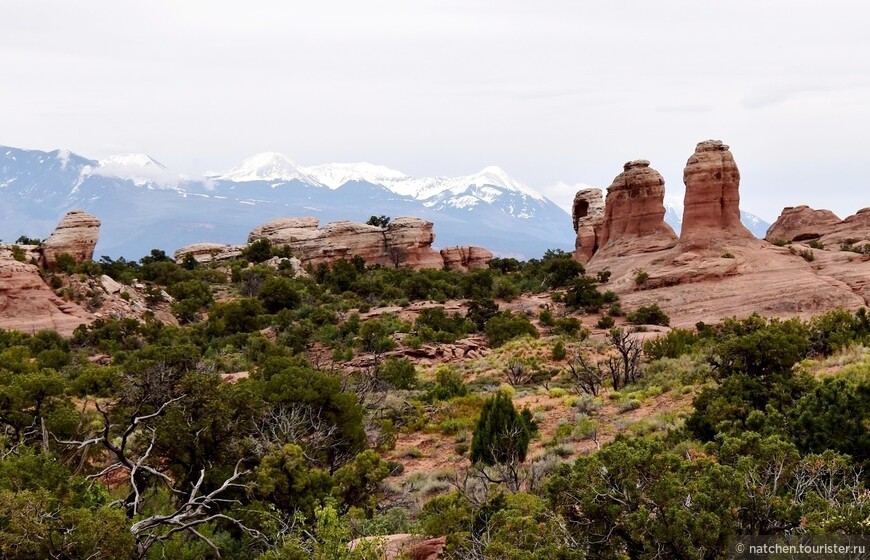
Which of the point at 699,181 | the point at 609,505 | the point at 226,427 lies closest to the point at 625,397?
the point at 226,427

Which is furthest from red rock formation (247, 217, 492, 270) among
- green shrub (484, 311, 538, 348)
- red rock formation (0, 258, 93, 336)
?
green shrub (484, 311, 538, 348)

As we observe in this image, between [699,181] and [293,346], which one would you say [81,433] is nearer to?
[293,346]

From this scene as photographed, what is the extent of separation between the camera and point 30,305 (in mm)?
41250

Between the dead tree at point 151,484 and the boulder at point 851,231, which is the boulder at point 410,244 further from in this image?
the dead tree at point 151,484

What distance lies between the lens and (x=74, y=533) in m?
7.31

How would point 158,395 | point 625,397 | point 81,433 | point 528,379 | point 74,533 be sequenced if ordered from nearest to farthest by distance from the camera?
point 74,533 → point 158,395 → point 81,433 → point 625,397 → point 528,379

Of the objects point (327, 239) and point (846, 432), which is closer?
point (846, 432)

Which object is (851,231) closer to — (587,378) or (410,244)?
(410,244)

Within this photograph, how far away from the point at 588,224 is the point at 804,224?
60.4 ft

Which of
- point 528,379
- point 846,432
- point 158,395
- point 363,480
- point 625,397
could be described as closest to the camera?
point 846,432

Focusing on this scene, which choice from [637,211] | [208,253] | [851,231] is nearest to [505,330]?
[637,211]

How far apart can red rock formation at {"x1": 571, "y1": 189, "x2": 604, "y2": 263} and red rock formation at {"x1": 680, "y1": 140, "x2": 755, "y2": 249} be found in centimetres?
1370

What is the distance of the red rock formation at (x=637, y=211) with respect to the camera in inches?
2028

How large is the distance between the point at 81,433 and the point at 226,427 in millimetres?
4213
